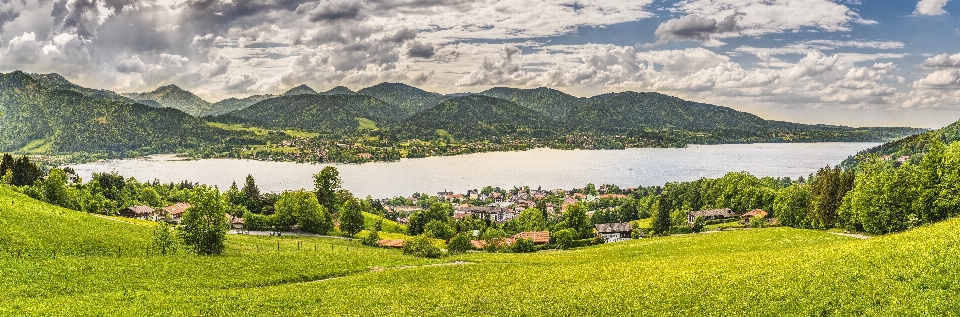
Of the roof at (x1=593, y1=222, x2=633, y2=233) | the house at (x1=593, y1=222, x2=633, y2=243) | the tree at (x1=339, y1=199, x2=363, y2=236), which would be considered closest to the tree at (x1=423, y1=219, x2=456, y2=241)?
the tree at (x1=339, y1=199, x2=363, y2=236)

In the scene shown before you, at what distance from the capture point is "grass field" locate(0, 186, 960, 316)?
1980cm

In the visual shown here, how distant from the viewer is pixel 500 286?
30047 mm

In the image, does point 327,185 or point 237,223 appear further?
point 327,185

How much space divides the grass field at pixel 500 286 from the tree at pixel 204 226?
11.4ft

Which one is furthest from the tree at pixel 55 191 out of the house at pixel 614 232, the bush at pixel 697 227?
the bush at pixel 697 227

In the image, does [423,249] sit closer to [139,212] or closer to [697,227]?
[697,227]

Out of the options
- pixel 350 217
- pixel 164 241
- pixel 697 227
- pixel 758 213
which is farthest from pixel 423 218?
pixel 164 241

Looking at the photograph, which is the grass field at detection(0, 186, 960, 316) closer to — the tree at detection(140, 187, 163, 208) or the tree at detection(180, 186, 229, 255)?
the tree at detection(180, 186, 229, 255)

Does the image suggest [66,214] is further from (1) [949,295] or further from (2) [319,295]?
(1) [949,295]

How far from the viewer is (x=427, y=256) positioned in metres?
54.3

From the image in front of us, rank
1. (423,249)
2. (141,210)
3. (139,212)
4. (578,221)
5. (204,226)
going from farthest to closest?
(141,210) < (139,212) < (578,221) < (423,249) < (204,226)

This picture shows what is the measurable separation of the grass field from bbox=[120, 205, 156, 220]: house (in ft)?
207

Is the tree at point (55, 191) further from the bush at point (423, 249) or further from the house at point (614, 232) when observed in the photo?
the house at point (614, 232)

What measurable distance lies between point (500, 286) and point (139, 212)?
302 ft
